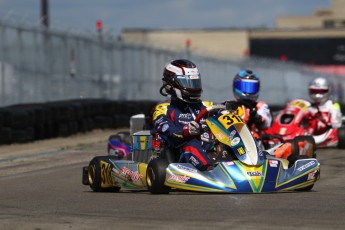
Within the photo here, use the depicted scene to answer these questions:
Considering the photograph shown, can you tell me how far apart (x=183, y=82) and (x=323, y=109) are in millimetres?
8878

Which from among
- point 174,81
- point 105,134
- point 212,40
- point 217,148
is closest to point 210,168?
point 217,148

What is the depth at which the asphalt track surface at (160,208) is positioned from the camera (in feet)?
26.5

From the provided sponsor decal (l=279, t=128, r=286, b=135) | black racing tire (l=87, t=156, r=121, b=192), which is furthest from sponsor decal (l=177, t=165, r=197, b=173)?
sponsor decal (l=279, t=128, r=286, b=135)

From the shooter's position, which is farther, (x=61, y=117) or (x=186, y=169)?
(x=61, y=117)

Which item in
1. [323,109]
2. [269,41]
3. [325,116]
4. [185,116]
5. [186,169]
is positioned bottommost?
[269,41]

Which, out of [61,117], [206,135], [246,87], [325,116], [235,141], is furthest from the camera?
[61,117]

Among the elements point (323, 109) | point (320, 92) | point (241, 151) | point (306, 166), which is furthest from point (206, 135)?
point (320, 92)

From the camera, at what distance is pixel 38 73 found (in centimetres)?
2389

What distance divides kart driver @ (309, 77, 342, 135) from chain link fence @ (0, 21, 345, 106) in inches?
238

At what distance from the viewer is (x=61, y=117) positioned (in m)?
21.8

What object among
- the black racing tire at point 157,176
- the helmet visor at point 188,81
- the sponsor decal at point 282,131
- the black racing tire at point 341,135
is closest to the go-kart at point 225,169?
the black racing tire at point 157,176

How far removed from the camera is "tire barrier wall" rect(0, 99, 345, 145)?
63.1 feet

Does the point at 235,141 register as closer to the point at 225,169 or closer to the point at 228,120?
the point at 228,120

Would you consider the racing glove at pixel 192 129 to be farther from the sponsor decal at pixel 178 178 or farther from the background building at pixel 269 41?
the background building at pixel 269 41
